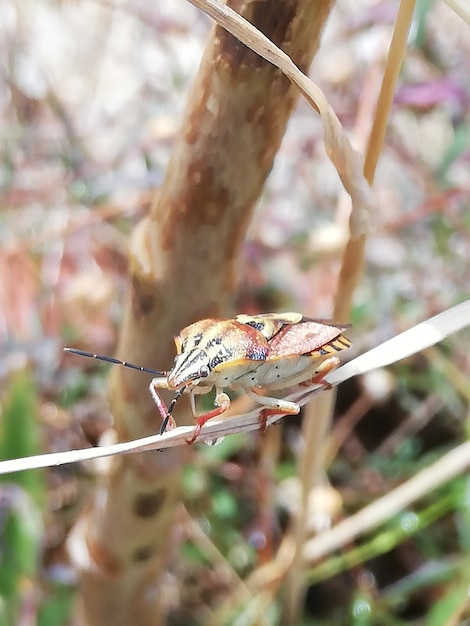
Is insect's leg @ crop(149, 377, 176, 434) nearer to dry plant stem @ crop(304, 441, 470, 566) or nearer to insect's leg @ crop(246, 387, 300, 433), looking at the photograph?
insect's leg @ crop(246, 387, 300, 433)

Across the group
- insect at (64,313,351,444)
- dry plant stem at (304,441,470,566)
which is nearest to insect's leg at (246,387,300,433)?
insect at (64,313,351,444)

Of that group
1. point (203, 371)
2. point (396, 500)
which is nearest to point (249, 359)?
point (203, 371)

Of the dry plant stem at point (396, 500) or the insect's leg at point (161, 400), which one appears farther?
the dry plant stem at point (396, 500)

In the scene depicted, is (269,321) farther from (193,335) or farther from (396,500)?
(396,500)

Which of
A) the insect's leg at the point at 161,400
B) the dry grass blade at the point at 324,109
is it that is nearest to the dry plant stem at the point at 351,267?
the dry grass blade at the point at 324,109

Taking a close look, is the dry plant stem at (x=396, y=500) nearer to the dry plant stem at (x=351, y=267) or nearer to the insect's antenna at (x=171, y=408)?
the dry plant stem at (x=351, y=267)

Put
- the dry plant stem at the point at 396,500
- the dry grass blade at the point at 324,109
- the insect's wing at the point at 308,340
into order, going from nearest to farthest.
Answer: the dry grass blade at the point at 324,109, the insect's wing at the point at 308,340, the dry plant stem at the point at 396,500
